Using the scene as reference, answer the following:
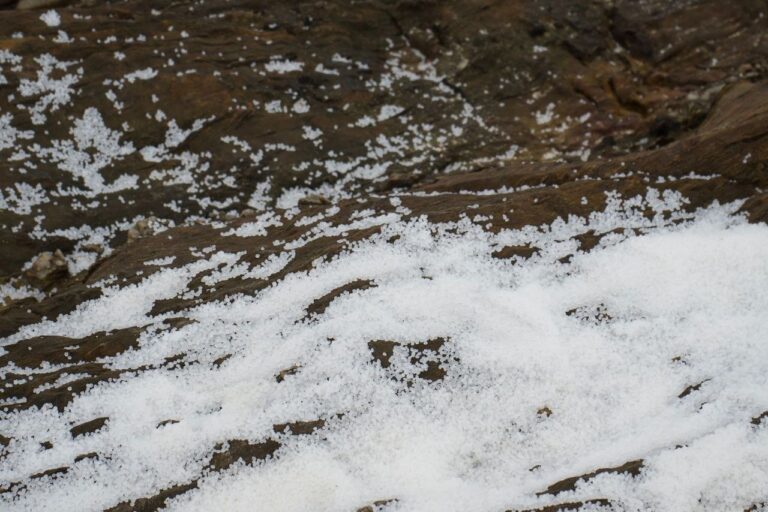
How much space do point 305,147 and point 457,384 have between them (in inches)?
273

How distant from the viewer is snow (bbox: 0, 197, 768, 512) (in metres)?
5.05

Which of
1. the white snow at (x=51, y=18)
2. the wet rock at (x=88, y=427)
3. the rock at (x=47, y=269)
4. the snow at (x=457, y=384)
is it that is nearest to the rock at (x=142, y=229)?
the rock at (x=47, y=269)

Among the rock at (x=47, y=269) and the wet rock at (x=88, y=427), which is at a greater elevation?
the wet rock at (x=88, y=427)

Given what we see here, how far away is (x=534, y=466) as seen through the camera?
5.18 metres

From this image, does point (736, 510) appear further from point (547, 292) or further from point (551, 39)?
point (551, 39)

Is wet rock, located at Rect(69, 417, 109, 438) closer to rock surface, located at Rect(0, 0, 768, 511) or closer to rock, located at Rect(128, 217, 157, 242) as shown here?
rock surface, located at Rect(0, 0, 768, 511)

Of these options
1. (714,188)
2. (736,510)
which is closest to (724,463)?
(736,510)

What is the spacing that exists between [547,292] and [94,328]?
16.1ft

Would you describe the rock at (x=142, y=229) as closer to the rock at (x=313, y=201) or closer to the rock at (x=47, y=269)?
the rock at (x=47, y=269)

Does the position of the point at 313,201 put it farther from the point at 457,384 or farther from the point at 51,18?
the point at 51,18

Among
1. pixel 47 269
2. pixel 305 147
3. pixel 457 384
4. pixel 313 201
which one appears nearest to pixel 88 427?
pixel 457 384

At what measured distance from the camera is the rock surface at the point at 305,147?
23.1 feet

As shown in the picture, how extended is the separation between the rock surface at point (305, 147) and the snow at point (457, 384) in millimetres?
99

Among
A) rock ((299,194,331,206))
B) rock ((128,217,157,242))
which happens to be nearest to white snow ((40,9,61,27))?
rock ((128,217,157,242))
